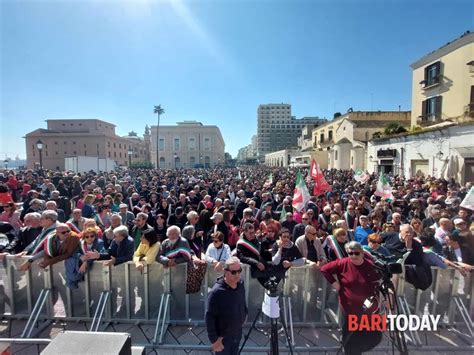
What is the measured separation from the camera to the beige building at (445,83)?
17.9 meters

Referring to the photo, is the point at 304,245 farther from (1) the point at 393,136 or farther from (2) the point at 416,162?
(1) the point at 393,136

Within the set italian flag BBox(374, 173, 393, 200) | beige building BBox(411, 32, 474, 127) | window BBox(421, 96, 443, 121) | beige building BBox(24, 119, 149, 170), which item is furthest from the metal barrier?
beige building BBox(24, 119, 149, 170)

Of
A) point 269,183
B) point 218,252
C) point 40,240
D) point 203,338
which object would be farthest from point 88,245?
point 269,183

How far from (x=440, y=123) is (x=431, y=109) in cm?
261

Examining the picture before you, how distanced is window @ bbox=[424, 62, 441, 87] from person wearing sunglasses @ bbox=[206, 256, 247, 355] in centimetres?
2598

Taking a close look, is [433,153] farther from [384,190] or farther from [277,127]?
[277,127]

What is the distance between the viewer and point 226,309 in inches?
104

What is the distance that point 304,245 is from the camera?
168 inches

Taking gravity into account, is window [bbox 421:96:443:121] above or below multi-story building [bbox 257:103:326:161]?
below

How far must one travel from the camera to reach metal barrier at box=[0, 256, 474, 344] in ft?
12.6

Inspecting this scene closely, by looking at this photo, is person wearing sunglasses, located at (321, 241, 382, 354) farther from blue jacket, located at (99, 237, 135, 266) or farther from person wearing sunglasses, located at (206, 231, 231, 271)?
blue jacket, located at (99, 237, 135, 266)

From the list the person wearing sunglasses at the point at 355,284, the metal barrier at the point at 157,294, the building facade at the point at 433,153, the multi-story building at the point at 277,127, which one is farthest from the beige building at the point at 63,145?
the multi-story building at the point at 277,127

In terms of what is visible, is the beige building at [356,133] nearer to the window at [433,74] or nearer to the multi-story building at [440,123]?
the multi-story building at [440,123]

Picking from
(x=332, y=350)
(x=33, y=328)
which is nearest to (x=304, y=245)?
(x=332, y=350)
